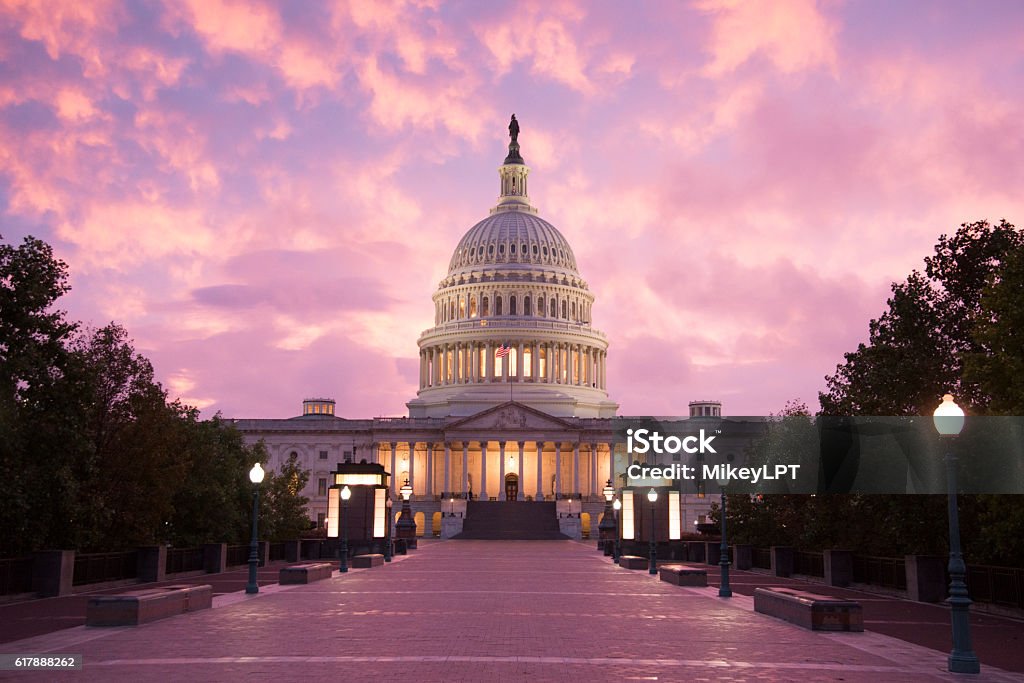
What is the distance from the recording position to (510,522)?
115 metres

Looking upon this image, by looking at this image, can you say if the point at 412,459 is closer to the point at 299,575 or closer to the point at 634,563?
the point at 634,563

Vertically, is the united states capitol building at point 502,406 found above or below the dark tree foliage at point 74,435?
above

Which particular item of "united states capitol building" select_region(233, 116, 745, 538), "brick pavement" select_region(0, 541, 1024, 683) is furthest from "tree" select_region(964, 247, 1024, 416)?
"united states capitol building" select_region(233, 116, 745, 538)

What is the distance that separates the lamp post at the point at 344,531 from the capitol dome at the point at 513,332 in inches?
4009

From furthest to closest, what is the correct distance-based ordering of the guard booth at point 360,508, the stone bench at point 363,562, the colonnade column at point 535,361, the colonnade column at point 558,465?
the colonnade column at point 535,361 < the colonnade column at point 558,465 < the guard booth at point 360,508 < the stone bench at point 363,562

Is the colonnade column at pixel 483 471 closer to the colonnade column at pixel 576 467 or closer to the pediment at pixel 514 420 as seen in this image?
the pediment at pixel 514 420

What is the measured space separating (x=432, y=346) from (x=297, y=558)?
115 meters

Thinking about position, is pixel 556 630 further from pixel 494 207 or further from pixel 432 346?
pixel 494 207

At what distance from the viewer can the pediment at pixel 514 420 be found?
144250 millimetres

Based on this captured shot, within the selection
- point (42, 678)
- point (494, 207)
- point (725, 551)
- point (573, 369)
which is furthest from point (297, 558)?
point (494, 207)

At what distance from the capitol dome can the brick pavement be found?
130204mm

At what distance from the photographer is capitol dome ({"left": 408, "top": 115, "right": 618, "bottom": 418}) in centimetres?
16400

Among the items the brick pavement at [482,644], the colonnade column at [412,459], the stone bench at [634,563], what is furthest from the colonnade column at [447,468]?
the brick pavement at [482,644]

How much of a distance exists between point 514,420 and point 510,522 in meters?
30.9
